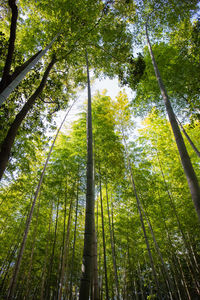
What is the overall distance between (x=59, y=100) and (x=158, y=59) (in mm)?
3404

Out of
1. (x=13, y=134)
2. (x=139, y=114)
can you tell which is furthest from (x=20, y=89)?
(x=139, y=114)

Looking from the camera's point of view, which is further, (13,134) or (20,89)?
(20,89)

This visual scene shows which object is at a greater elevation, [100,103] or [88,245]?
[100,103]

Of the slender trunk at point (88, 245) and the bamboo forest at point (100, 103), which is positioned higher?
the bamboo forest at point (100, 103)

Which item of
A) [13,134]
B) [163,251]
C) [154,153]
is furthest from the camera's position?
[163,251]

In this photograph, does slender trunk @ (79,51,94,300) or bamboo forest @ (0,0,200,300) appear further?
bamboo forest @ (0,0,200,300)

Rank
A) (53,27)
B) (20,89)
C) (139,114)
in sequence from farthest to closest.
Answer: (139,114) → (20,89) → (53,27)

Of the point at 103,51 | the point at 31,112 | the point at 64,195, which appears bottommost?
the point at 64,195

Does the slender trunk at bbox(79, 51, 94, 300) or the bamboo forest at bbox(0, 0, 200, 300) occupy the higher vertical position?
the bamboo forest at bbox(0, 0, 200, 300)

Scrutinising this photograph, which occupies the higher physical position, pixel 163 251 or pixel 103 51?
pixel 103 51

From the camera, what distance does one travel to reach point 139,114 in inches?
195

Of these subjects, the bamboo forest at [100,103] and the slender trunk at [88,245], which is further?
the bamboo forest at [100,103]

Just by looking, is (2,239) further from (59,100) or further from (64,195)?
(59,100)

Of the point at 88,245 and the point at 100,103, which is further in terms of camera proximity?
the point at 100,103
